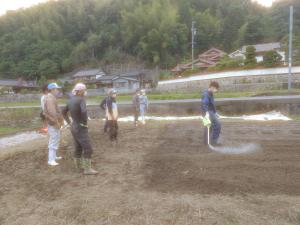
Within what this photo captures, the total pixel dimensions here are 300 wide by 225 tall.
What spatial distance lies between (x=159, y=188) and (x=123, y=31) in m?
60.4

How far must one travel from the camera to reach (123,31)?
62000 mm

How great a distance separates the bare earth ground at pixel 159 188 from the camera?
12.4 feet

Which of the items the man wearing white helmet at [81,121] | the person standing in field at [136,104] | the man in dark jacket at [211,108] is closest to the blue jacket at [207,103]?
the man in dark jacket at [211,108]

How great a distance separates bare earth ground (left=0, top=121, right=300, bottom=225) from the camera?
379cm

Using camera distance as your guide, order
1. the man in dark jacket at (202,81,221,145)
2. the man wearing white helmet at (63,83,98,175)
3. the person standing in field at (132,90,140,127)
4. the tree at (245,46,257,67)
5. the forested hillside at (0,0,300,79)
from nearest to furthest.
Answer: the man wearing white helmet at (63,83,98,175) < the man in dark jacket at (202,81,221,145) < the person standing in field at (132,90,140,127) < the tree at (245,46,257,67) < the forested hillside at (0,0,300,79)

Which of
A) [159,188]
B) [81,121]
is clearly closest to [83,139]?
[81,121]

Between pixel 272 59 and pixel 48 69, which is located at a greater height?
pixel 48 69

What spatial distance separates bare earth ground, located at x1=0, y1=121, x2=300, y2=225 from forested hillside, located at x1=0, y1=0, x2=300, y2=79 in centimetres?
4826

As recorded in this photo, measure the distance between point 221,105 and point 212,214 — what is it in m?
15.7

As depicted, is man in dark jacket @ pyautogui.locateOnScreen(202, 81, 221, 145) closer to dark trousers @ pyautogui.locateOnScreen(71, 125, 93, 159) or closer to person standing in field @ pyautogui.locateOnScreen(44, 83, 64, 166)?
dark trousers @ pyautogui.locateOnScreen(71, 125, 93, 159)

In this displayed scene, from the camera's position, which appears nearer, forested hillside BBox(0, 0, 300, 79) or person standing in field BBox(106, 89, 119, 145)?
person standing in field BBox(106, 89, 119, 145)

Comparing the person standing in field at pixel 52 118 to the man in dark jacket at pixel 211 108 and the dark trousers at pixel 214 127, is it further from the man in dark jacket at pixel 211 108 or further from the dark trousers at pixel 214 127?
the dark trousers at pixel 214 127

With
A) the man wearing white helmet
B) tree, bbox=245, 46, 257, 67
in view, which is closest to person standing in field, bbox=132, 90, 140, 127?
the man wearing white helmet

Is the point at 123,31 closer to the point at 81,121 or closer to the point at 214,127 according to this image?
the point at 214,127
